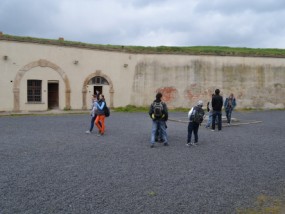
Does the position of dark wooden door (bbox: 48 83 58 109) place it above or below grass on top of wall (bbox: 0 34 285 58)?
below

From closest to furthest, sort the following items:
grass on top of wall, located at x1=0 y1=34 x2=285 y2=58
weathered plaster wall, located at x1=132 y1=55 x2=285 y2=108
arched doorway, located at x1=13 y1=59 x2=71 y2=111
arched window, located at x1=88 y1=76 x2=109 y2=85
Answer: arched doorway, located at x1=13 y1=59 x2=71 y2=111 → grass on top of wall, located at x1=0 y1=34 x2=285 y2=58 → arched window, located at x1=88 y1=76 x2=109 y2=85 → weathered plaster wall, located at x1=132 y1=55 x2=285 y2=108

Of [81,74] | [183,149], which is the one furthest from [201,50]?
[183,149]

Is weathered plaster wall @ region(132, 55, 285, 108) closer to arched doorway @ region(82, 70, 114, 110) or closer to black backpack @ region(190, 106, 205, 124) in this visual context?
arched doorway @ region(82, 70, 114, 110)

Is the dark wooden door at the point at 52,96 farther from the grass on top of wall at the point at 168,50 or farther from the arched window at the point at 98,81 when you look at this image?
the grass on top of wall at the point at 168,50

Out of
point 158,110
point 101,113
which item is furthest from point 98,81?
point 158,110

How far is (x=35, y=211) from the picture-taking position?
4.12 meters

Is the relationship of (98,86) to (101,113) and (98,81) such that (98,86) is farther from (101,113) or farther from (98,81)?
(101,113)

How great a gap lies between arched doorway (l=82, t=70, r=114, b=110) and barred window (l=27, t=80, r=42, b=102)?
9.84ft

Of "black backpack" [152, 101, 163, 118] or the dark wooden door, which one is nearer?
"black backpack" [152, 101, 163, 118]

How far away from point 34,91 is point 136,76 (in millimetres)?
7717

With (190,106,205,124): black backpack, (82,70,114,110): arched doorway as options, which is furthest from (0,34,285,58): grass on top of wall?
(190,106,205,124): black backpack

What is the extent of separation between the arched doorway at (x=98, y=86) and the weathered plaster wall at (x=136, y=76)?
0.07 meters

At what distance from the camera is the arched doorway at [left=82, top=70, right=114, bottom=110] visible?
22.2 meters

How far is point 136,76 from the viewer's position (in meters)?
24.1
